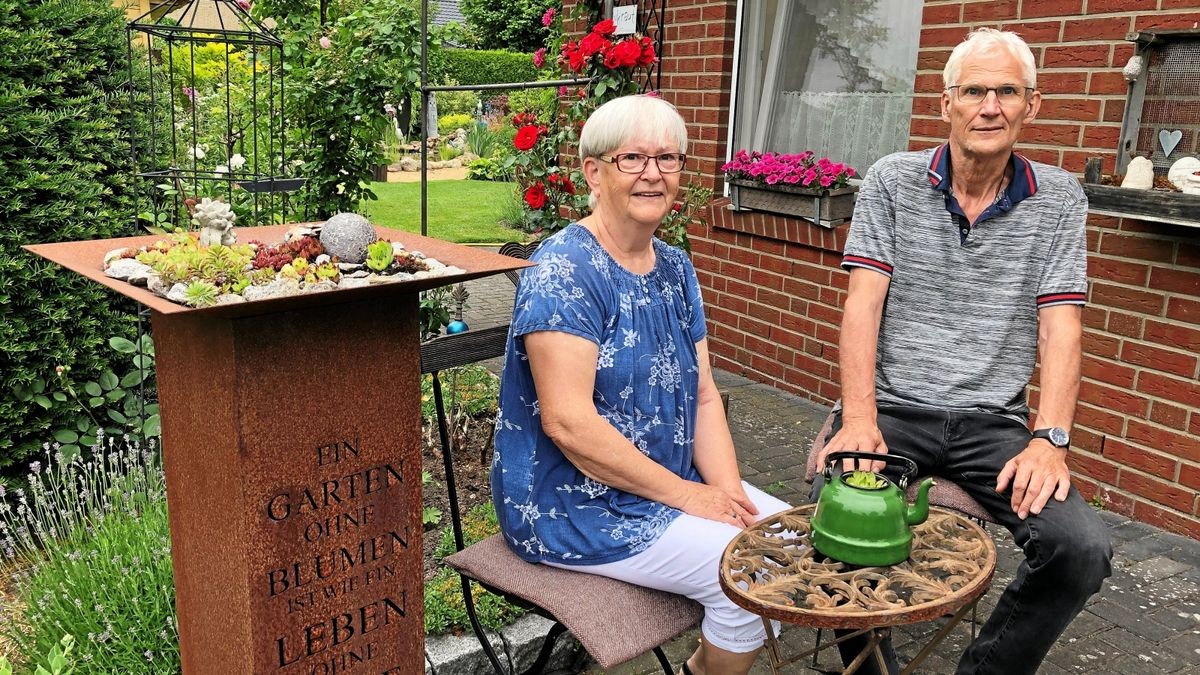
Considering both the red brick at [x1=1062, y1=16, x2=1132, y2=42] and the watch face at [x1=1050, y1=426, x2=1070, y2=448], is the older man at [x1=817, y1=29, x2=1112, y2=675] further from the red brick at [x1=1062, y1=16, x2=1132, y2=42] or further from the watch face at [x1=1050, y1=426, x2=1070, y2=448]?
the red brick at [x1=1062, y1=16, x2=1132, y2=42]

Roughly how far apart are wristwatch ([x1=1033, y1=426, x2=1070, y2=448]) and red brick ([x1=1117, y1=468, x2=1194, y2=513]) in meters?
1.62

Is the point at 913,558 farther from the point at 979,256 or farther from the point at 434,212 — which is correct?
the point at 434,212

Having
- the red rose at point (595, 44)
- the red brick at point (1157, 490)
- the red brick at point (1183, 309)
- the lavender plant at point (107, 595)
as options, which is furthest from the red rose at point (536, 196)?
the red brick at point (1157, 490)

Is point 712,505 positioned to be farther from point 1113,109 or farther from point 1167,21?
point 1167,21

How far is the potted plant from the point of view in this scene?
15.5ft

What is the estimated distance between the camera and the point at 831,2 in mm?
5062

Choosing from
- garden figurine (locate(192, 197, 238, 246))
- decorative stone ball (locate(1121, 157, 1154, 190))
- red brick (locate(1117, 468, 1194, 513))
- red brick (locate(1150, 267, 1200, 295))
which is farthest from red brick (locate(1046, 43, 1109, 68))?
garden figurine (locate(192, 197, 238, 246))

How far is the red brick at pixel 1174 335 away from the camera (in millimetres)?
3396

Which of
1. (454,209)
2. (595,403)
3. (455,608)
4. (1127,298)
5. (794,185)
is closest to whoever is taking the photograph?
(595,403)

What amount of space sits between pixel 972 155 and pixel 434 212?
10.3 m

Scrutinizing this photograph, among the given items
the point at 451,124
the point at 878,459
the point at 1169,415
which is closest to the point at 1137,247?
the point at 1169,415

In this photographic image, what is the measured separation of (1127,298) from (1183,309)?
0.21m

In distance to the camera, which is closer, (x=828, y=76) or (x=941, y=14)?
(x=941, y=14)

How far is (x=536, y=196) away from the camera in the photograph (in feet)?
13.2
